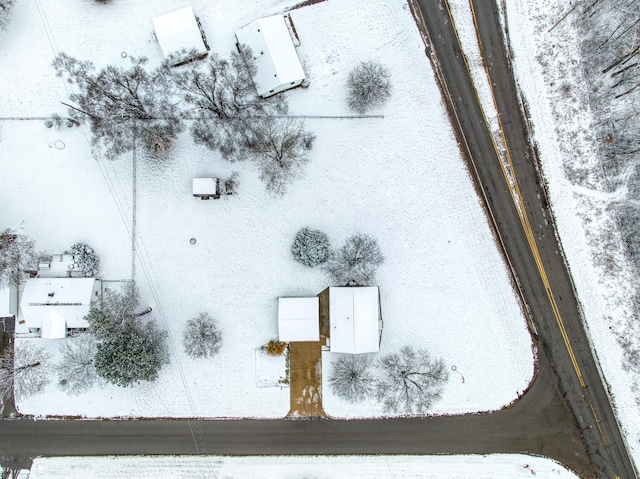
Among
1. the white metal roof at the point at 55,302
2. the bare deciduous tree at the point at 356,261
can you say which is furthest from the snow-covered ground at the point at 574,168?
the white metal roof at the point at 55,302

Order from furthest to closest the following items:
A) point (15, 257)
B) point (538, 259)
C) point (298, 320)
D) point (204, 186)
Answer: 1. point (538, 259)
2. point (15, 257)
3. point (204, 186)
4. point (298, 320)

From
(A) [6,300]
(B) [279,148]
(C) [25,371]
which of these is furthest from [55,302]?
(B) [279,148]

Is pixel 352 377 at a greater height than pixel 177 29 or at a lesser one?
lesser

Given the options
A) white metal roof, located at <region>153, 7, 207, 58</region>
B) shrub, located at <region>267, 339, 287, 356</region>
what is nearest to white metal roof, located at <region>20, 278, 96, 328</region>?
shrub, located at <region>267, 339, 287, 356</region>

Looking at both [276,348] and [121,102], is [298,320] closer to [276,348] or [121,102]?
[276,348]

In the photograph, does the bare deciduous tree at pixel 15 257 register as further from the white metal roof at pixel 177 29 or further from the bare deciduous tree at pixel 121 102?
the white metal roof at pixel 177 29

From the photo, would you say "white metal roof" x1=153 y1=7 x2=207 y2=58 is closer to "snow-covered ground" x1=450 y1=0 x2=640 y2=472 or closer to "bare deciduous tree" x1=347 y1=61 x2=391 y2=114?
"bare deciduous tree" x1=347 y1=61 x2=391 y2=114
